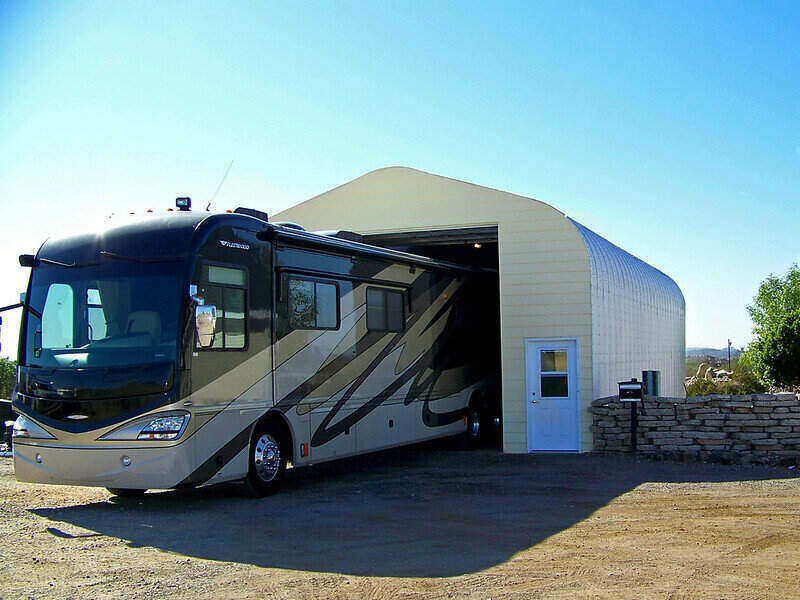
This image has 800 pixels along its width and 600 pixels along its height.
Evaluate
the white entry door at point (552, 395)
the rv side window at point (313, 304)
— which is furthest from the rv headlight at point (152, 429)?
the white entry door at point (552, 395)

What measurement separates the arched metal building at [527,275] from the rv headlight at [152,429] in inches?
279

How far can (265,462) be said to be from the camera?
10875 mm

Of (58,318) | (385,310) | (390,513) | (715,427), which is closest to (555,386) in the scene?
(715,427)

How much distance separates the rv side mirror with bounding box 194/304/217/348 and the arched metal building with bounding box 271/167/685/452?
21.6 feet

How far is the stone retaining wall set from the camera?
44.4 feet

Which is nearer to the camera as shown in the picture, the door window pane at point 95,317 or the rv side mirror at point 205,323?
the rv side mirror at point 205,323

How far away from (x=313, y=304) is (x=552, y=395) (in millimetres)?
5141

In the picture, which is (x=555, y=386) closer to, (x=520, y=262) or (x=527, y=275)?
(x=527, y=275)

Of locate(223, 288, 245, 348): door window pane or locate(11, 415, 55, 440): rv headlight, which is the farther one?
locate(223, 288, 245, 348): door window pane

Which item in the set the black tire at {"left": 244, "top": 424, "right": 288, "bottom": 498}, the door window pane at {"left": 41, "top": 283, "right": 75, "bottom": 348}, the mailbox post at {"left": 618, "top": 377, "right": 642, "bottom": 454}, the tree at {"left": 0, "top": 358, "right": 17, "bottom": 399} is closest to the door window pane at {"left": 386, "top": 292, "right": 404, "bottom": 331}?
the black tire at {"left": 244, "top": 424, "right": 288, "bottom": 498}

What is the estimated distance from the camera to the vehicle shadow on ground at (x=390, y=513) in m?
7.75

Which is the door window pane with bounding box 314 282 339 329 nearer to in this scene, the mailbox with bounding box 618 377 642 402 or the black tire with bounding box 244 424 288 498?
the black tire with bounding box 244 424 288 498

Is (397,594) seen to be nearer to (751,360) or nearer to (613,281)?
(613,281)

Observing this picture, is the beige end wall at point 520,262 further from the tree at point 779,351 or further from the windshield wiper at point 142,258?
the tree at point 779,351
